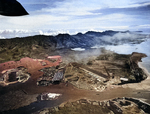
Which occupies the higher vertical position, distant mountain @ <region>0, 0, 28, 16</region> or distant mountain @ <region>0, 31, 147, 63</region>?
distant mountain @ <region>0, 0, 28, 16</region>

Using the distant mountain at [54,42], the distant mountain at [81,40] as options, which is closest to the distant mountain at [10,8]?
the distant mountain at [54,42]

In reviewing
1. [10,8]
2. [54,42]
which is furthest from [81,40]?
[10,8]

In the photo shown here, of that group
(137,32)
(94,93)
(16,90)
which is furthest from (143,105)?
(137,32)

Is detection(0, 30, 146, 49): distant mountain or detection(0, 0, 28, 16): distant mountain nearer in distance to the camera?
detection(0, 0, 28, 16): distant mountain

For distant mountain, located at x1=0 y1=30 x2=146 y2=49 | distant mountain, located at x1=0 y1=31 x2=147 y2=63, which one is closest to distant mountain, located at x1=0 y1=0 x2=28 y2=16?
distant mountain, located at x1=0 y1=31 x2=147 y2=63

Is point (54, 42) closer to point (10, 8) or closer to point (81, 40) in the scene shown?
point (81, 40)

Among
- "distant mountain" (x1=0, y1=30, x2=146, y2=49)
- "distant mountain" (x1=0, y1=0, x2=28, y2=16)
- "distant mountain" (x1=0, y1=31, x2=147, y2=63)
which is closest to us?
"distant mountain" (x1=0, y1=0, x2=28, y2=16)

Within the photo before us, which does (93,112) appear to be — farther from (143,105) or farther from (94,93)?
(143,105)

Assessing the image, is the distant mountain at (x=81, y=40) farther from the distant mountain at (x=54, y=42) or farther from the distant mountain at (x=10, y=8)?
the distant mountain at (x=10, y=8)

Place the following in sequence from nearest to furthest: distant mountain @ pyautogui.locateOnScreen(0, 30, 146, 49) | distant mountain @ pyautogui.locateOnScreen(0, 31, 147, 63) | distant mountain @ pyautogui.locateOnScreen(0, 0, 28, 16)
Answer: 1. distant mountain @ pyautogui.locateOnScreen(0, 0, 28, 16)
2. distant mountain @ pyautogui.locateOnScreen(0, 31, 147, 63)
3. distant mountain @ pyautogui.locateOnScreen(0, 30, 146, 49)

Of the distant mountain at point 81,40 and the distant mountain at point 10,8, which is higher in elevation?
the distant mountain at point 10,8

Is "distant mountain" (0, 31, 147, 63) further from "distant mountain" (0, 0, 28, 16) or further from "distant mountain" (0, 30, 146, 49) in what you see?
"distant mountain" (0, 0, 28, 16)
